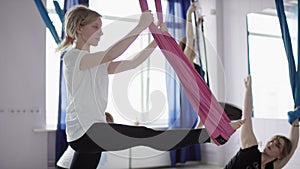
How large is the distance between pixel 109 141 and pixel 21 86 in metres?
2.61

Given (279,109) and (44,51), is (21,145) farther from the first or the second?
(279,109)

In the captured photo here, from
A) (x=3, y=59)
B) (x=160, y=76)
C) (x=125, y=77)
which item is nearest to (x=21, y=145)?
(x=3, y=59)

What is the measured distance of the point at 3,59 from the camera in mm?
4250

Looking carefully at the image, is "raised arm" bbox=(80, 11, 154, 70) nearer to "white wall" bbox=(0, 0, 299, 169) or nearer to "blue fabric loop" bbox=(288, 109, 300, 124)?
"blue fabric loop" bbox=(288, 109, 300, 124)

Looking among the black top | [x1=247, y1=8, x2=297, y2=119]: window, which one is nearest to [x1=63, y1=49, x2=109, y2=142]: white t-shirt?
the black top

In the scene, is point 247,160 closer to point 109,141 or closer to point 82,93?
point 109,141

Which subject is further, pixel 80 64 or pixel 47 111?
pixel 47 111

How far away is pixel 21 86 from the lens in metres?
4.33

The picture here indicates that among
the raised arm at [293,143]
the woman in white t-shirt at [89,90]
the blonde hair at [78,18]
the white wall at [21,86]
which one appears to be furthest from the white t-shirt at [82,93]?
the white wall at [21,86]

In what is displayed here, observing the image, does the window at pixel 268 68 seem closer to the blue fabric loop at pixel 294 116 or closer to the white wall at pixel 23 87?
the white wall at pixel 23 87

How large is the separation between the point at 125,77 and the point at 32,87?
2.36 m

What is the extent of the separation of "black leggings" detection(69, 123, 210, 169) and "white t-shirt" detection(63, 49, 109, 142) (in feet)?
0.14

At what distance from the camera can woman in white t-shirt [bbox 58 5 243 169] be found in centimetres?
193

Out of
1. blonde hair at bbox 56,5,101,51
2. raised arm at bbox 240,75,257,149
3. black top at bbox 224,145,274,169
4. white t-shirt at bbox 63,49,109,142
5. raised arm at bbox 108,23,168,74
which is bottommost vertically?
black top at bbox 224,145,274,169
